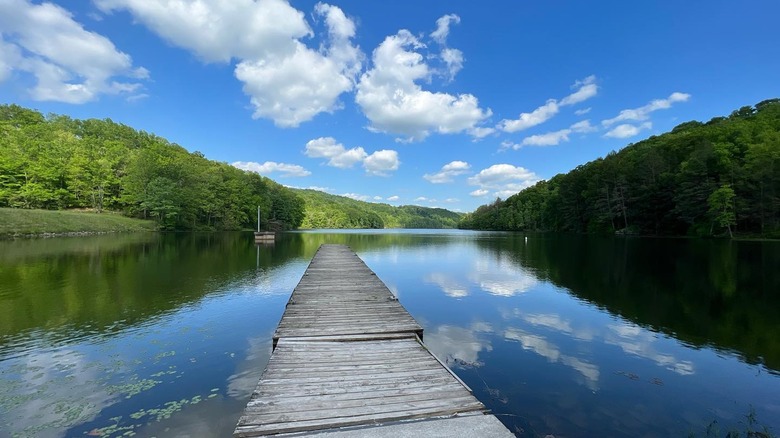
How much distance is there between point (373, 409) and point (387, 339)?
3.12 m

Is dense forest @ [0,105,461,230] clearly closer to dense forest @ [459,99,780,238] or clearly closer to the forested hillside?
the forested hillside

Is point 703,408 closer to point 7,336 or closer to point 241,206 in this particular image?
point 7,336

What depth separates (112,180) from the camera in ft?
202

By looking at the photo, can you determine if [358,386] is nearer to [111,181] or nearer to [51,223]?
[51,223]

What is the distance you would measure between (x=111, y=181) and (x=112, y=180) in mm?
277

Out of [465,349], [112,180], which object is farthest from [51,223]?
[465,349]

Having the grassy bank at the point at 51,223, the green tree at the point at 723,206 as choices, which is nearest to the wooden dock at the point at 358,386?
the grassy bank at the point at 51,223

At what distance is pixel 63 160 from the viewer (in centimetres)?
5809

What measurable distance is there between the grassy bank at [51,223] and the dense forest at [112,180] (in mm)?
8154

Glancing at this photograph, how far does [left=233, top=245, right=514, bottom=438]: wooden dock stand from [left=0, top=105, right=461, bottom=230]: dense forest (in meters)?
63.9

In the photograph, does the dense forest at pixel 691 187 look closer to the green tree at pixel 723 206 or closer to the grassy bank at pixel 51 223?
the green tree at pixel 723 206

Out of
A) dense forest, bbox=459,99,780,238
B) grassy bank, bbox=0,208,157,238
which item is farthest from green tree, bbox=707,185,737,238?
grassy bank, bbox=0,208,157,238

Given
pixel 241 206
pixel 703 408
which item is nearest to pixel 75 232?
pixel 241 206

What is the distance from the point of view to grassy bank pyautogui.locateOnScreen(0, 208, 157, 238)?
119 ft
